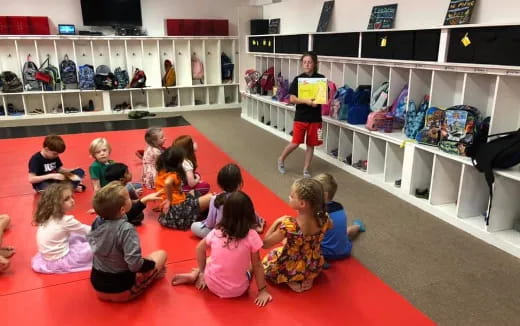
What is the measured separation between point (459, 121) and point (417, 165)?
687 millimetres

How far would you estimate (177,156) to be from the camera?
137 inches

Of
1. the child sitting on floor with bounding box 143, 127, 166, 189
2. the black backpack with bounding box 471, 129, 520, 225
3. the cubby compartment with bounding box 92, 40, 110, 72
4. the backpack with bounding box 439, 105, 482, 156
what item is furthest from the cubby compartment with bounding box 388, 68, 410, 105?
the cubby compartment with bounding box 92, 40, 110, 72

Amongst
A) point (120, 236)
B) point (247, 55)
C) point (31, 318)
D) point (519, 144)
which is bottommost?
point (31, 318)

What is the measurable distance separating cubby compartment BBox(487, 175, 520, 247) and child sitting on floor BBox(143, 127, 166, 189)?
3.18m

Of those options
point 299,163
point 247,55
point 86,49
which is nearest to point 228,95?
point 247,55

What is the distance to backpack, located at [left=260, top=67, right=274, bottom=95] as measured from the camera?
7.77 m

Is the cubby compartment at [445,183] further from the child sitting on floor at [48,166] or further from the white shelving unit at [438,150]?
the child sitting on floor at [48,166]

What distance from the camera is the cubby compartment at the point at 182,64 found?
9.85 meters

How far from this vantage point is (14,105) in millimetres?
8953

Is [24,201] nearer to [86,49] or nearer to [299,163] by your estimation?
[299,163]

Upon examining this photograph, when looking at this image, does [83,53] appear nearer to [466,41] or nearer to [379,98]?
[379,98]

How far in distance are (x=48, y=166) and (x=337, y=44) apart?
12.2ft

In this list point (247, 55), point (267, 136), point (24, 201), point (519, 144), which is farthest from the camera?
point (247, 55)

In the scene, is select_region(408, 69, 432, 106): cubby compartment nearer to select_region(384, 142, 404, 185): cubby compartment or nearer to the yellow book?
select_region(384, 142, 404, 185): cubby compartment
